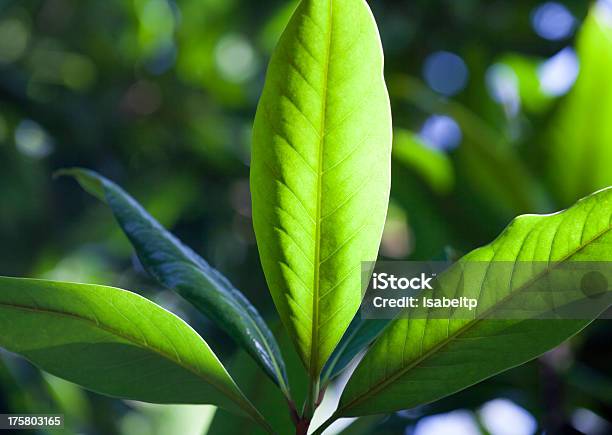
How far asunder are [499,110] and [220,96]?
95cm

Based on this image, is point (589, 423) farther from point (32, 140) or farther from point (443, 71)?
point (32, 140)

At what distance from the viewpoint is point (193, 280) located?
554 mm

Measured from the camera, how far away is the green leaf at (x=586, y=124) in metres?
1.04

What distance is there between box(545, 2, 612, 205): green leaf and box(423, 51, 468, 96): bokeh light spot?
0.69 meters

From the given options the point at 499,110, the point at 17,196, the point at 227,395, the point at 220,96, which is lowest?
the point at 227,395

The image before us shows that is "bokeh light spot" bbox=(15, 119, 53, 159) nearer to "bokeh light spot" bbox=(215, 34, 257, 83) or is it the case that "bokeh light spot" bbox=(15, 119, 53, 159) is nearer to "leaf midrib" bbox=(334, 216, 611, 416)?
"bokeh light spot" bbox=(215, 34, 257, 83)

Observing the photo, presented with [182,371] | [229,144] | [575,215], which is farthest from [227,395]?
[229,144]

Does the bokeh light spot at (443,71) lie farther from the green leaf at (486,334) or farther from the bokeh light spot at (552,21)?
the green leaf at (486,334)

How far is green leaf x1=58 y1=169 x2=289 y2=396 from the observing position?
53 cm

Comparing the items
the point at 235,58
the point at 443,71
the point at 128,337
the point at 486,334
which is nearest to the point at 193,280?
the point at 128,337

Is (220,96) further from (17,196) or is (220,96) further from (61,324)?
(61,324)

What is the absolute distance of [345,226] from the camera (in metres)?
0.45

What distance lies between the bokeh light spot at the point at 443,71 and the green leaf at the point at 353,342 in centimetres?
124

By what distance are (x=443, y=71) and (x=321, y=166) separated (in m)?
1.49
